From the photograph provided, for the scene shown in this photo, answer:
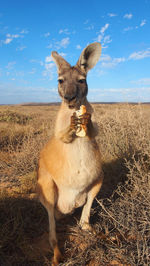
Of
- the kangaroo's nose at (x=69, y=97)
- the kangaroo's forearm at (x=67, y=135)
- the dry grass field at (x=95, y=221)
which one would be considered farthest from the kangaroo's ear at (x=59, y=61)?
the dry grass field at (x=95, y=221)

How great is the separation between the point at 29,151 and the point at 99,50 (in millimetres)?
3004

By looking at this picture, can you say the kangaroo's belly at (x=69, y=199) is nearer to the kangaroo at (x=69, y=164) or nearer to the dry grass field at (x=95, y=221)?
the kangaroo at (x=69, y=164)

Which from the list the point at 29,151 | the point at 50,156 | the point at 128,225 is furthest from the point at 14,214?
the point at 29,151

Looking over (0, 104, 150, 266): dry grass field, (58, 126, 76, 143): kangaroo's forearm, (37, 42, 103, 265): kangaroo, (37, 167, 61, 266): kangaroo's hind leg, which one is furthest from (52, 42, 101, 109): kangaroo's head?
(0, 104, 150, 266): dry grass field

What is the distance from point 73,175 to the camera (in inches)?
102

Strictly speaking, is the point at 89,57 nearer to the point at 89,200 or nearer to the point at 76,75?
the point at 76,75

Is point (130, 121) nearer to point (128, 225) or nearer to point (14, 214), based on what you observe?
point (128, 225)

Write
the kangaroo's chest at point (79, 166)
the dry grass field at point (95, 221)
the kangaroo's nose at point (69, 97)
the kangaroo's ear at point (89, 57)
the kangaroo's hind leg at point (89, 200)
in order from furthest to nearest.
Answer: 1. the kangaroo's ear at point (89, 57)
2. the kangaroo's hind leg at point (89, 200)
3. the kangaroo's nose at point (69, 97)
4. the kangaroo's chest at point (79, 166)
5. the dry grass field at point (95, 221)

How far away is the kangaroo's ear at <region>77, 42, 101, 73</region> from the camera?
310 cm

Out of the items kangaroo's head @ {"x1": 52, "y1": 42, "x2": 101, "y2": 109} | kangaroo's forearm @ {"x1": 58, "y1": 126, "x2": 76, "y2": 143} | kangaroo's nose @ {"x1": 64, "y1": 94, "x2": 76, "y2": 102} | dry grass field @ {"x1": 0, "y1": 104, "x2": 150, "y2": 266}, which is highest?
kangaroo's head @ {"x1": 52, "y1": 42, "x2": 101, "y2": 109}

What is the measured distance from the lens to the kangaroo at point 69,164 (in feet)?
8.54

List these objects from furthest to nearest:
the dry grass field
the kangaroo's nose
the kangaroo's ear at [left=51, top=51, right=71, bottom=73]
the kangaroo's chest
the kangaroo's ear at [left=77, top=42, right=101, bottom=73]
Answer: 1. the kangaroo's ear at [left=51, top=51, right=71, bottom=73]
2. the kangaroo's ear at [left=77, top=42, right=101, bottom=73]
3. the kangaroo's nose
4. the kangaroo's chest
5. the dry grass field

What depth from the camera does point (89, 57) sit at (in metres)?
3.23

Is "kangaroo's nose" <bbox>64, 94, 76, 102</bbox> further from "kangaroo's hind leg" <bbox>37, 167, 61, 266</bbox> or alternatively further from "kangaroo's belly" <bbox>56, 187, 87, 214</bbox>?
"kangaroo's belly" <bbox>56, 187, 87, 214</bbox>
